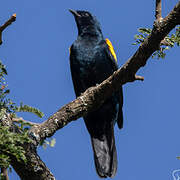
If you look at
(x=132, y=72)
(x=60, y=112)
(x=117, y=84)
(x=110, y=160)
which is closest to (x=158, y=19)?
(x=132, y=72)

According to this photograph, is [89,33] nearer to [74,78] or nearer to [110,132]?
[74,78]

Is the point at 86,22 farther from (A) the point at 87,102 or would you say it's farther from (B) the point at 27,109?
(B) the point at 27,109

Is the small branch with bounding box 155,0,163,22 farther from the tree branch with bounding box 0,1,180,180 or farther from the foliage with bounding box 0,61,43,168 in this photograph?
the foliage with bounding box 0,61,43,168

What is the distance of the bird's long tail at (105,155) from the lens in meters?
5.12

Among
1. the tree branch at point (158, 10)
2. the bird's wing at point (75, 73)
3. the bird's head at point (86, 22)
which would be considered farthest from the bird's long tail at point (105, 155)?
the tree branch at point (158, 10)

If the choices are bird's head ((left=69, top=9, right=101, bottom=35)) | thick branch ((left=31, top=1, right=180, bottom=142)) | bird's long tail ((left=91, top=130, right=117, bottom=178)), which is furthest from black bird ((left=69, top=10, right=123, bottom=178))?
thick branch ((left=31, top=1, right=180, bottom=142))

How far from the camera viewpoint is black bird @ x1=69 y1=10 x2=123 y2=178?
5.66 m

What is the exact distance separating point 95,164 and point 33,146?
2112mm

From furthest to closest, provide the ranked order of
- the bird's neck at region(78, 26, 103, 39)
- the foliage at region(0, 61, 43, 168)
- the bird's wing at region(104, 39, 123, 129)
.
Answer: the bird's neck at region(78, 26, 103, 39)
the bird's wing at region(104, 39, 123, 129)
the foliage at region(0, 61, 43, 168)

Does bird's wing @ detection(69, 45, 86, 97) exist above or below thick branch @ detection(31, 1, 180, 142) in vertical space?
above

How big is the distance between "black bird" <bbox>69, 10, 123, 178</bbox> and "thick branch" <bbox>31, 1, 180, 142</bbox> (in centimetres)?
163

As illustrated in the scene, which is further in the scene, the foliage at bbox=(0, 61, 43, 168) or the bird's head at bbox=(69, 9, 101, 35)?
the bird's head at bbox=(69, 9, 101, 35)

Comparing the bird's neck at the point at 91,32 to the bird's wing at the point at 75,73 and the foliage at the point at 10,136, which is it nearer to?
the bird's wing at the point at 75,73

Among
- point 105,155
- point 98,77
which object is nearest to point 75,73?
point 98,77
